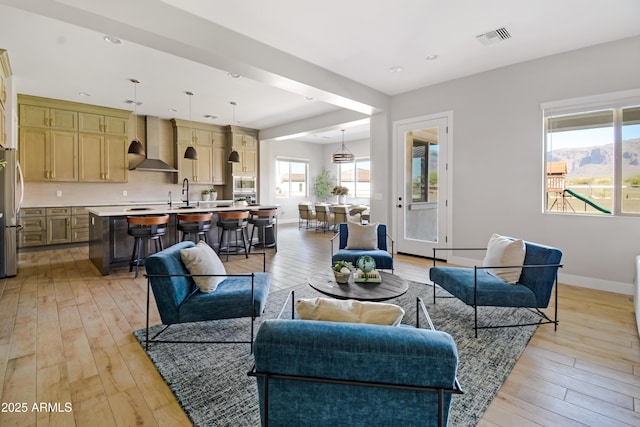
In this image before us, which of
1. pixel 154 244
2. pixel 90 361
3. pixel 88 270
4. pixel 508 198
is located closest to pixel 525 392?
pixel 90 361

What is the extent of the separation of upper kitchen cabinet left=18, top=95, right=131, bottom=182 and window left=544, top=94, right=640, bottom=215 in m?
8.33

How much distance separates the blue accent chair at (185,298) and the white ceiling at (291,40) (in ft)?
7.14

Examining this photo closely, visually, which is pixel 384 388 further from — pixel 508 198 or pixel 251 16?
pixel 508 198

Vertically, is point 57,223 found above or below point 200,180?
below

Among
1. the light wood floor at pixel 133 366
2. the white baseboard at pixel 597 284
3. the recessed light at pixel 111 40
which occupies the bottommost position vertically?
the light wood floor at pixel 133 366

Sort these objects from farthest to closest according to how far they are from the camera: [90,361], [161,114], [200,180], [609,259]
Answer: [200,180] < [161,114] < [609,259] < [90,361]

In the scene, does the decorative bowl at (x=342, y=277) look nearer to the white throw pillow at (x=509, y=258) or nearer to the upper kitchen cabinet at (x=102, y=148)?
the white throw pillow at (x=509, y=258)

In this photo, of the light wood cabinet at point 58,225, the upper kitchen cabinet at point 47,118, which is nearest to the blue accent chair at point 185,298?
the light wood cabinet at point 58,225

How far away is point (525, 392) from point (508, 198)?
3331 millimetres

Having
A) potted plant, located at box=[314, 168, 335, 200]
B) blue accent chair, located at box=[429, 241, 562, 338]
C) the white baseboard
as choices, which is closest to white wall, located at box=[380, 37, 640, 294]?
the white baseboard

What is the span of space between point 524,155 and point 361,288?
342 cm

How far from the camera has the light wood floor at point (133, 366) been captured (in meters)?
1.73

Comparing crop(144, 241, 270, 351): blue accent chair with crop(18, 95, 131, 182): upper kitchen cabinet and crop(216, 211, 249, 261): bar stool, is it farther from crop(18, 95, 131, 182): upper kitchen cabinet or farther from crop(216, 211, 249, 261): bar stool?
crop(18, 95, 131, 182): upper kitchen cabinet

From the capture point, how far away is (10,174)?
4.27 m
